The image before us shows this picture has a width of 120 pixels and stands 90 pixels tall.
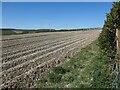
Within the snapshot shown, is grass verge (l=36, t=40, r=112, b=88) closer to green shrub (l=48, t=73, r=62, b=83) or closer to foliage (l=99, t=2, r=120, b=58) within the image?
green shrub (l=48, t=73, r=62, b=83)

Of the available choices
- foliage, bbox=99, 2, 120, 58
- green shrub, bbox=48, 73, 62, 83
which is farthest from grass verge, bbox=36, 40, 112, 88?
foliage, bbox=99, 2, 120, 58

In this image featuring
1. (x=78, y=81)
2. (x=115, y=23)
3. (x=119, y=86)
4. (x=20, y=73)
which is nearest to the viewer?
(x=119, y=86)

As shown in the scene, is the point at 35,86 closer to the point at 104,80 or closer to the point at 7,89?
the point at 7,89

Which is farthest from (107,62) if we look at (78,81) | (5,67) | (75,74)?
Result: (5,67)

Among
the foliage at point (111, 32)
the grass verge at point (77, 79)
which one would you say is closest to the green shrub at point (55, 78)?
the grass verge at point (77, 79)

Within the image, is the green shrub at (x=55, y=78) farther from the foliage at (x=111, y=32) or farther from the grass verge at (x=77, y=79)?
the foliage at (x=111, y=32)

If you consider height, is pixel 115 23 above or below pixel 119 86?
above

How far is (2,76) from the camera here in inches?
587

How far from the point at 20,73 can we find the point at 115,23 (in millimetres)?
5181

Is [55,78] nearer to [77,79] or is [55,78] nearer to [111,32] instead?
[77,79]

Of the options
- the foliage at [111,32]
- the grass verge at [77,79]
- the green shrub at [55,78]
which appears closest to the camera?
the grass verge at [77,79]

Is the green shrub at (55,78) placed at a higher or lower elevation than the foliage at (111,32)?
lower

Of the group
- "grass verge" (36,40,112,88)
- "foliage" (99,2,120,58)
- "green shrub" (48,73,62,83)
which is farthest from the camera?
"foliage" (99,2,120,58)

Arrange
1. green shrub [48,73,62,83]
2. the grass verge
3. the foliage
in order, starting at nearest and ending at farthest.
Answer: the grass verge → green shrub [48,73,62,83] → the foliage
